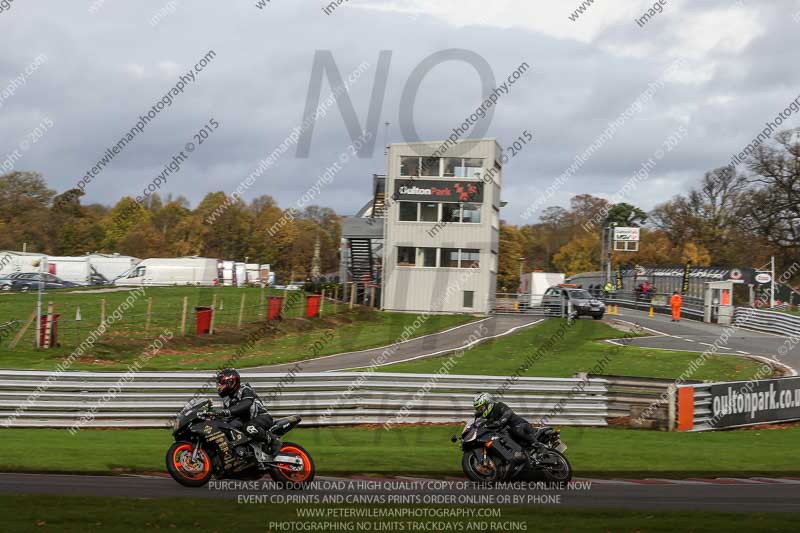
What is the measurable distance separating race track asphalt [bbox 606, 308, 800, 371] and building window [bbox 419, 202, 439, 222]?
11.7 meters

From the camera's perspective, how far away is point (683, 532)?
8516mm

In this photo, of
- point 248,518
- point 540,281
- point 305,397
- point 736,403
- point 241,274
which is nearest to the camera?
point 248,518

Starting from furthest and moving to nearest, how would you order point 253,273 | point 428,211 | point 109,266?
point 253,273, point 109,266, point 428,211

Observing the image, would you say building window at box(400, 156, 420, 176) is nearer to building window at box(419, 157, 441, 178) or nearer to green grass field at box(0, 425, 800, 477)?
building window at box(419, 157, 441, 178)

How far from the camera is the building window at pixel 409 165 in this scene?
49.4 meters

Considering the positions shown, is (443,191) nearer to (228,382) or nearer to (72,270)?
(72,270)

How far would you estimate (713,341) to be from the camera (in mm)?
Result: 37500

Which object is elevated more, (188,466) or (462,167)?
(462,167)

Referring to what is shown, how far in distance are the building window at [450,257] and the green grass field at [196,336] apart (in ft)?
12.6

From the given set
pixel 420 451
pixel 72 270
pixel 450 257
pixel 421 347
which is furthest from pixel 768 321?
pixel 72 270

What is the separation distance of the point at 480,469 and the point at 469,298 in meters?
36.6

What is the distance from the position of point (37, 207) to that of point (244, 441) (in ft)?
285

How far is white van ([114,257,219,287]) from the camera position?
2485 inches

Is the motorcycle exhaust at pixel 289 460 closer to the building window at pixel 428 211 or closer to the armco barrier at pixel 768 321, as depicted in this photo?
the armco barrier at pixel 768 321
